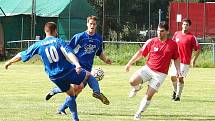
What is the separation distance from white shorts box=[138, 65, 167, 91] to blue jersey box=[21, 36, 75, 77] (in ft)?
6.64

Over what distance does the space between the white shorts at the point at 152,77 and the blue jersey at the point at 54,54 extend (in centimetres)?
203

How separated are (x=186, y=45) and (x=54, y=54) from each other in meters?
6.97

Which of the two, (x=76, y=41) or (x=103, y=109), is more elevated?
(x=76, y=41)

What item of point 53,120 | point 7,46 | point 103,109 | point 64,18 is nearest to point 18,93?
point 103,109

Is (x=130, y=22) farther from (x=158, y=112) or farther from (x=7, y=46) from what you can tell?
(x=158, y=112)

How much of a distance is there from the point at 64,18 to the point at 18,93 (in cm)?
3146

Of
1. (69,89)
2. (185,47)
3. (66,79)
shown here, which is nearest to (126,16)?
(185,47)

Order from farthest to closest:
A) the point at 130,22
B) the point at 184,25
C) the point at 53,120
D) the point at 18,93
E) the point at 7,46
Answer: the point at 130,22, the point at 7,46, the point at 18,93, the point at 184,25, the point at 53,120

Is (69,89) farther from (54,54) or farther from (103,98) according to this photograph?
(103,98)

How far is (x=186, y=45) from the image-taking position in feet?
55.4

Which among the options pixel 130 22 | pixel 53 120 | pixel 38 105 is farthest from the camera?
pixel 130 22

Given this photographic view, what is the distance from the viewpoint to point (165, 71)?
12461 millimetres

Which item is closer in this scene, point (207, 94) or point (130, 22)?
point (207, 94)

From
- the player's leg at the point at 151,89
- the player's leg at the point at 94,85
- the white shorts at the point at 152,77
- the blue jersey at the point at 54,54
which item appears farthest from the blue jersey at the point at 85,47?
the blue jersey at the point at 54,54
